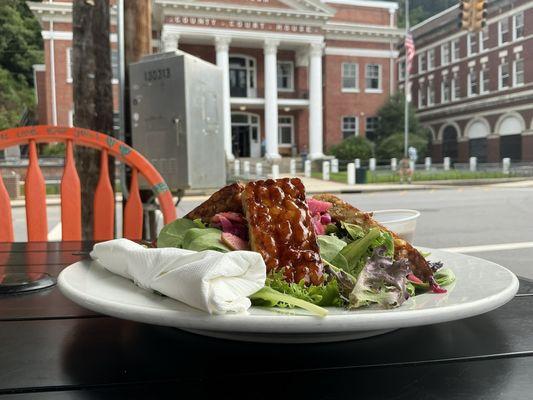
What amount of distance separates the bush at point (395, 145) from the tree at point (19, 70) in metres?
19.9

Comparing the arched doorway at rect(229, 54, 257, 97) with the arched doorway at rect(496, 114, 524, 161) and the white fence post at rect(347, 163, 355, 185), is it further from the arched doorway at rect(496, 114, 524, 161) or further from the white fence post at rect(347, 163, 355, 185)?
the arched doorway at rect(496, 114, 524, 161)

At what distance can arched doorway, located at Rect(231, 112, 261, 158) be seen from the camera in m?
32.3

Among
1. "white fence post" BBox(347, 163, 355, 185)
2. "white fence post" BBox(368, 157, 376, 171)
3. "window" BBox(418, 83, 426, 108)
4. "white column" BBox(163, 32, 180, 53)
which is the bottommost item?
"white fence post" BBox(347, 163, 355, 185)

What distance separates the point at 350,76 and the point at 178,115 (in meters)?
30.1

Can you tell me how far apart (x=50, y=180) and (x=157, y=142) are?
56.0 feet

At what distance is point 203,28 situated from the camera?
27906mm

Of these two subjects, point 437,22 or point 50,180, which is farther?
point 437,22

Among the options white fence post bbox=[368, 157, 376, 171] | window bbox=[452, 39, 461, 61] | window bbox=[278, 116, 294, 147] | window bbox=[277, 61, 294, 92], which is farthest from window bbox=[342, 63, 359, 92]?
window bbox=[452, 39, 461, 61]

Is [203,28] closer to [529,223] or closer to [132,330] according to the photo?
[529,223]

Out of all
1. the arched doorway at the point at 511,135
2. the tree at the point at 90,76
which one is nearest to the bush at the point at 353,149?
the arched doorway at the point at 511,135

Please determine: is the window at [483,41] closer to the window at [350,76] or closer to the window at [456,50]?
the window at [456,50]

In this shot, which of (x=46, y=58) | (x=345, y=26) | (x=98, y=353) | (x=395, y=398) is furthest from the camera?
(x=345, y=26)

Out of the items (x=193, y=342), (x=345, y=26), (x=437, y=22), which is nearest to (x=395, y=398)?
(x=193, y=342)

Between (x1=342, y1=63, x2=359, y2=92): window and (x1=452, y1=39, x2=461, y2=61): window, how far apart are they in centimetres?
866
